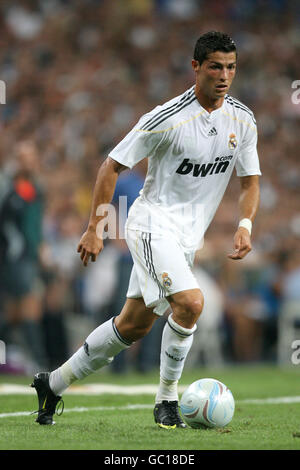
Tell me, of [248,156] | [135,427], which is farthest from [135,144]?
[135,427]

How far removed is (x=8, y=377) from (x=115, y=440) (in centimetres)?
557

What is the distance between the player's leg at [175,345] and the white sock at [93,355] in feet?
0.98

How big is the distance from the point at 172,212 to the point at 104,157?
10770mm

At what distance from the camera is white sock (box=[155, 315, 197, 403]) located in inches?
214

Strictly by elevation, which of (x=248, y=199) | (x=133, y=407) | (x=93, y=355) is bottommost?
(x=133, y=407)

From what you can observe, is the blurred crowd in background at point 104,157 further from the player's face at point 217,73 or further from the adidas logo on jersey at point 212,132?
the player's face at point 217,73

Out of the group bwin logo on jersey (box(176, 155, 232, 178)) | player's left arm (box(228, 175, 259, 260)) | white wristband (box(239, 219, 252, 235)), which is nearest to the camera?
bwin logo on jersey (box(176, 155, 232, 178))

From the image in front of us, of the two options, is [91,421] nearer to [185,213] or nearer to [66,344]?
[185,213]

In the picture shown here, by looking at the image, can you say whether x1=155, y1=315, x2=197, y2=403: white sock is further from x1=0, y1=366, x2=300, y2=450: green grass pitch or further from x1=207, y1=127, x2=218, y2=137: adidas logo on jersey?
x1=207, y1=127, x2=218, y2=137: adidas logo on jersey

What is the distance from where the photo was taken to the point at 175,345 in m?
5.50

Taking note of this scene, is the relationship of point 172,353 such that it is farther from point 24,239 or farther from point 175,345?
point 24,239

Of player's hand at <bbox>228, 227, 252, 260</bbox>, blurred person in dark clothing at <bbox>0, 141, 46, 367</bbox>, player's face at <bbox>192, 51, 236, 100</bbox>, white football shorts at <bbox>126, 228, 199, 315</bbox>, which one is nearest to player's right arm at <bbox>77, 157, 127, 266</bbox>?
white football shorts at <bbox>126, 228, 199, 315</bbox>

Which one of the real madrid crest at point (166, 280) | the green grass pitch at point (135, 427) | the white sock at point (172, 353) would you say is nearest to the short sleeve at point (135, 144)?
the real madrid crest at point (166, 280)

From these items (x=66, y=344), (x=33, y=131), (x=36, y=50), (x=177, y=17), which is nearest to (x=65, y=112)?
(x=33, y=131)
